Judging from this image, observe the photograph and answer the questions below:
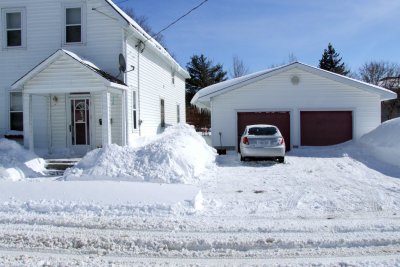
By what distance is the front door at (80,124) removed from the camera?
50.9 feet

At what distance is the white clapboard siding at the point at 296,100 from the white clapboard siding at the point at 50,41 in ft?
21.6

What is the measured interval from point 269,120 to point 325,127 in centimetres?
288

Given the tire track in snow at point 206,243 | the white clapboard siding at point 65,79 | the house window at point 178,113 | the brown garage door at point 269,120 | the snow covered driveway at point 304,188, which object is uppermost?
the white clapboard siding at point 65,79

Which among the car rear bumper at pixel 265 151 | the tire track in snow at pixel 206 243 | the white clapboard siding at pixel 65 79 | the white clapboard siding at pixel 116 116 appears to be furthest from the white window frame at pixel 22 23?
the tire track in snow at pixel 206 243

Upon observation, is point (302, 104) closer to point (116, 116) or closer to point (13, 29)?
point (116, 116)

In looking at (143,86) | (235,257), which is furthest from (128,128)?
(235,257)

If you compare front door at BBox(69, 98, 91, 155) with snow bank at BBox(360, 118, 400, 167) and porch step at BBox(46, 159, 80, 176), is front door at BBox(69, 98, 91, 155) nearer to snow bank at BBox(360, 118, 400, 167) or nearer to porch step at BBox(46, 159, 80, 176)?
porch step at BBox(46, 159, 80, 176)

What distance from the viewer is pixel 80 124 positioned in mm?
15555

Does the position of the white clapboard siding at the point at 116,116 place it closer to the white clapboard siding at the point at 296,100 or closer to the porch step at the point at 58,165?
the porch step at the point at 58,165

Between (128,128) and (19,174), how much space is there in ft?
15.0

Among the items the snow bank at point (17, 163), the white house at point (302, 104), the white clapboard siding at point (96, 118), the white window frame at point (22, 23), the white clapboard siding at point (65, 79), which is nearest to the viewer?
the snow bank at point (17, 163)

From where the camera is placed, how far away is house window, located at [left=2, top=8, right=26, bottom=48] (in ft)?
52.0

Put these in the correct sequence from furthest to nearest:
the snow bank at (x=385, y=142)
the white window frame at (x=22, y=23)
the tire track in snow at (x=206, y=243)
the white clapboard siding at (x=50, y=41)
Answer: the white window frame at (x=22, y=23)
the white clapboard siding at (x=50, y=41)
the snow bank at (x=385, y=142)
the tire track in snow at (x=206, y=243)

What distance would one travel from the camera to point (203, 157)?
1448 centimetres
